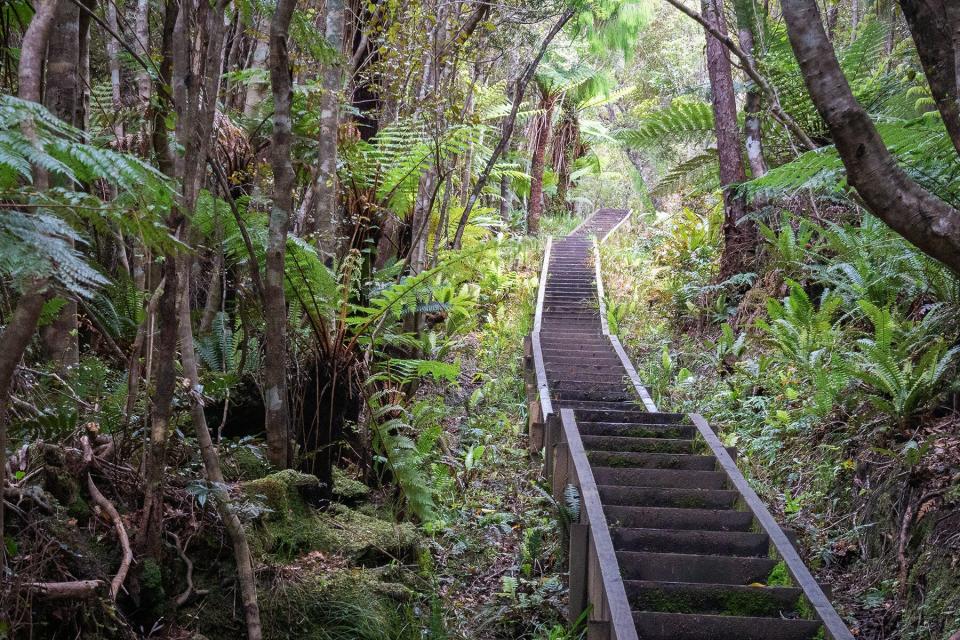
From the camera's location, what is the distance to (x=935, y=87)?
3133 millimetres

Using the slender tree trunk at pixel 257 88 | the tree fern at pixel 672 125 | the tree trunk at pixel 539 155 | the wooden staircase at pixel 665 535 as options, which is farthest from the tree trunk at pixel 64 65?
the tree trunk at pixel 539 155

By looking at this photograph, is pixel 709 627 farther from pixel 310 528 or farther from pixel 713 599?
pixel 310 528

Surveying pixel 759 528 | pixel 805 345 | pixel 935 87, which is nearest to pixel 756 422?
pixel 805 345

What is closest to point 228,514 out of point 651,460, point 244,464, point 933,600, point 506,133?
point 244,464

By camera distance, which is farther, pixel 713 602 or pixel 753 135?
pixel 753 135

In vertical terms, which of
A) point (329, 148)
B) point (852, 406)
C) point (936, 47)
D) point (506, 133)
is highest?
point (506, 133)

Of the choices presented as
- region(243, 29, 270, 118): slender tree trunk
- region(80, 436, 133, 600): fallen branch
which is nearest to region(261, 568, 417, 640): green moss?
region(80, 436, 133, 600): fallen branch

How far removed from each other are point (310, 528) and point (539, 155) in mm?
20141

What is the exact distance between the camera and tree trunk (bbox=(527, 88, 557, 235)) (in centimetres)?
2291

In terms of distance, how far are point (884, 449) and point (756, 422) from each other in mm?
2598

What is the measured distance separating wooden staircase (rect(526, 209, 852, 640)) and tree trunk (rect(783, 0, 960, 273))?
7.26 ft

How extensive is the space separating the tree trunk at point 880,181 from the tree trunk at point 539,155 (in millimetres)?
19549

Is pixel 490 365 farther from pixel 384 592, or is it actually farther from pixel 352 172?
pixel 384 592

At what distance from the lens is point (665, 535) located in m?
5.27
